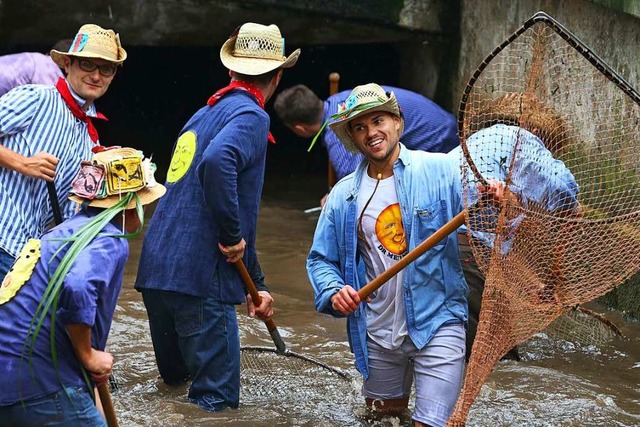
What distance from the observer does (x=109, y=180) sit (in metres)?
4.00

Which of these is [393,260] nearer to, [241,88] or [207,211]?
[207,211]

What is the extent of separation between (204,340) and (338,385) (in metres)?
1.14

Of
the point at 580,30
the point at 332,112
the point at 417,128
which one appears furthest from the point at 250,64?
the point at 580,30

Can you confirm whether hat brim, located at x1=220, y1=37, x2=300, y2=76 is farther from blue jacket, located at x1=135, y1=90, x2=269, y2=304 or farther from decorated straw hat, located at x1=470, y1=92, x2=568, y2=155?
decorated straw hat, located at x1=470, y1=92, x2=568, y2=155

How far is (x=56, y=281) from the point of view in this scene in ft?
12.3

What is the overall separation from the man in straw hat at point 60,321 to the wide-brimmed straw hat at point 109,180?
0.26ft

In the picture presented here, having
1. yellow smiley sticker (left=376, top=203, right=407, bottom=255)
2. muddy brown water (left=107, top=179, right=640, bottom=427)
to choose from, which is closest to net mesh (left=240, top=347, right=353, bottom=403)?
muddy brown water (left=107, top=179, right=640, bottom=427)

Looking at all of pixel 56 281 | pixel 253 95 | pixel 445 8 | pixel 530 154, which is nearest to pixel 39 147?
pixel 253 95

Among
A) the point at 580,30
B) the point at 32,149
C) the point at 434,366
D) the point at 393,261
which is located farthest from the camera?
the point at 580,30

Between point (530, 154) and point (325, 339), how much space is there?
8.15 feet

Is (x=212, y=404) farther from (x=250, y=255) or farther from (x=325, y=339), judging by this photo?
(x=325, y=339)

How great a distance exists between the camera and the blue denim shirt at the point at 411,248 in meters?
4.84

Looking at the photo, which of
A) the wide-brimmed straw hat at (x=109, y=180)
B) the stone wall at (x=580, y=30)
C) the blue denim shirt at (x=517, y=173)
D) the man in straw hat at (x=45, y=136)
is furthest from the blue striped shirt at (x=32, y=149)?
the stone wall at (x=580, y=30)

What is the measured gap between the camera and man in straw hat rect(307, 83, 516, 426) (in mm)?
4812
